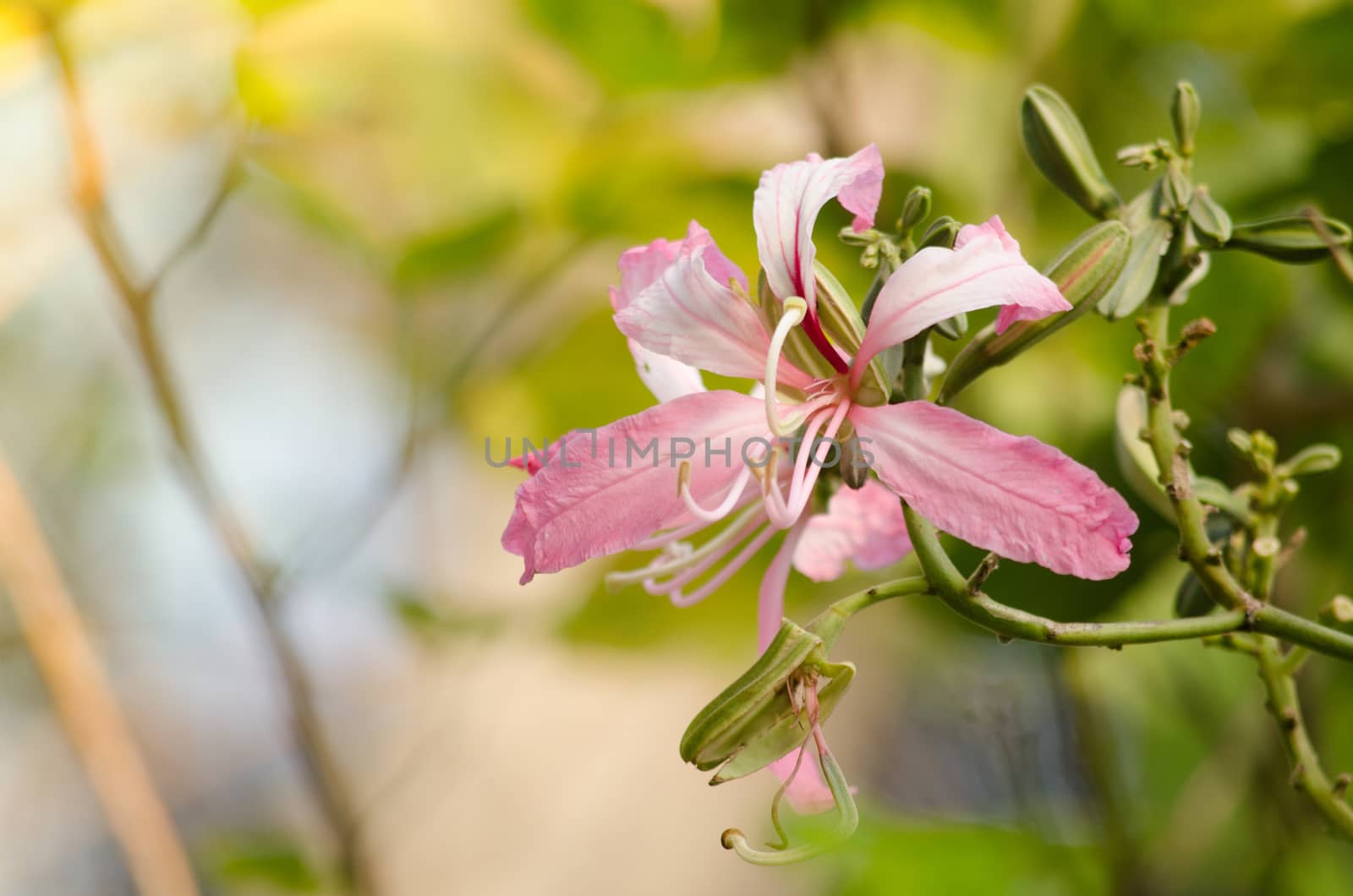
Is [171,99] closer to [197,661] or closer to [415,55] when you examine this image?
[415,55]

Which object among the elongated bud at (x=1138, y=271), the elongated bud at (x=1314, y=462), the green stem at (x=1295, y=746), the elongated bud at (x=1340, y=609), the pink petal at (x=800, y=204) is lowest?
the green stem at (x=1295, y=746)

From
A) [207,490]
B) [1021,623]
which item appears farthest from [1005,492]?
[207,490]

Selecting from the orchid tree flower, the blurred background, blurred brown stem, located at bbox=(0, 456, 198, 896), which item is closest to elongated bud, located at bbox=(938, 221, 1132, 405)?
the orchid tree flower

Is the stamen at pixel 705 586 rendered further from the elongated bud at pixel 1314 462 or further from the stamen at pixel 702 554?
the elongated bud at pixel 1314 462

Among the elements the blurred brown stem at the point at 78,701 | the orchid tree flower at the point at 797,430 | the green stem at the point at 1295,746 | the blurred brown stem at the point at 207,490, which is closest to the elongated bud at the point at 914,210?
the orchid tree flower at the point at 797,430

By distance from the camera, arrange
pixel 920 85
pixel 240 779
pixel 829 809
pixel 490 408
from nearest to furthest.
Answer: pixel 829 809
pixel 490 408
pixel 920 85
pixel 240 779

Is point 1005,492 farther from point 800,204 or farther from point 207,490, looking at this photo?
point 207,490

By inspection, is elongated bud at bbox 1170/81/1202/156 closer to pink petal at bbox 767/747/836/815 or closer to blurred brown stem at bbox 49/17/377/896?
pink petal at bbox 767/747/836/815

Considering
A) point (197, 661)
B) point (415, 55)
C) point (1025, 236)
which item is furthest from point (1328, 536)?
point (197, 661)
